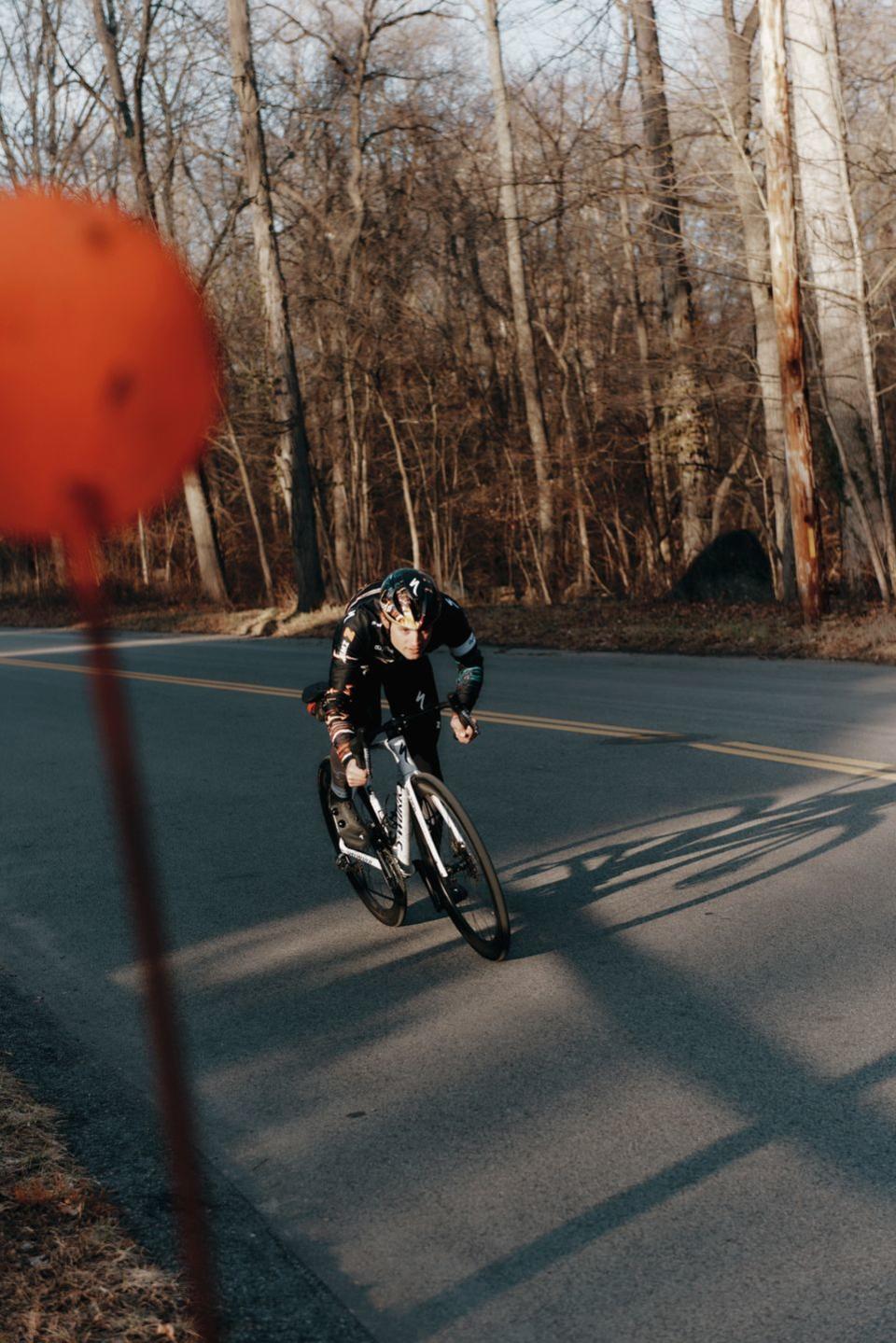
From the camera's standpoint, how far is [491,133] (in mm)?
35188

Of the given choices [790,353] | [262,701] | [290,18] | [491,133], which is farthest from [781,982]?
[491,133]

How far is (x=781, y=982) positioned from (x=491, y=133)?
109ft

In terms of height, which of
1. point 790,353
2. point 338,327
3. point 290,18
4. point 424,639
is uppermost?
point 290,18

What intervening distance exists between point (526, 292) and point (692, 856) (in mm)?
23825

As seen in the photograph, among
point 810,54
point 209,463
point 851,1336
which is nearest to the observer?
point 851,1336

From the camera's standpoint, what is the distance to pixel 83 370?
1603 mm

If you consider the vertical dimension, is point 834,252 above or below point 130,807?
above

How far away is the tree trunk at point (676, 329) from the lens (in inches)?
907

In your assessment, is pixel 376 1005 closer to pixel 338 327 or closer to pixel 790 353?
pixel 790 353

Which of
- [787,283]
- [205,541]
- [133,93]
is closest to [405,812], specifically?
[787,283]

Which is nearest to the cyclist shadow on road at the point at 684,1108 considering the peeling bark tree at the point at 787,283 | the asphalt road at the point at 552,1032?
the asphalt road at the point at 552,1032

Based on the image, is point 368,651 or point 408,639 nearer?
point 408,639

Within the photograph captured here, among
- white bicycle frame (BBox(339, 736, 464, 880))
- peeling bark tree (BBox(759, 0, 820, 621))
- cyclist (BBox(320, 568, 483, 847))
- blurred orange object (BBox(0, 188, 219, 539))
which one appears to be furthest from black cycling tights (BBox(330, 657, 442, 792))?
peeling bark tree (BBox(759, 0, 820, 621))

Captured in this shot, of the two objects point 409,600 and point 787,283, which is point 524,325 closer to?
point 787,283
